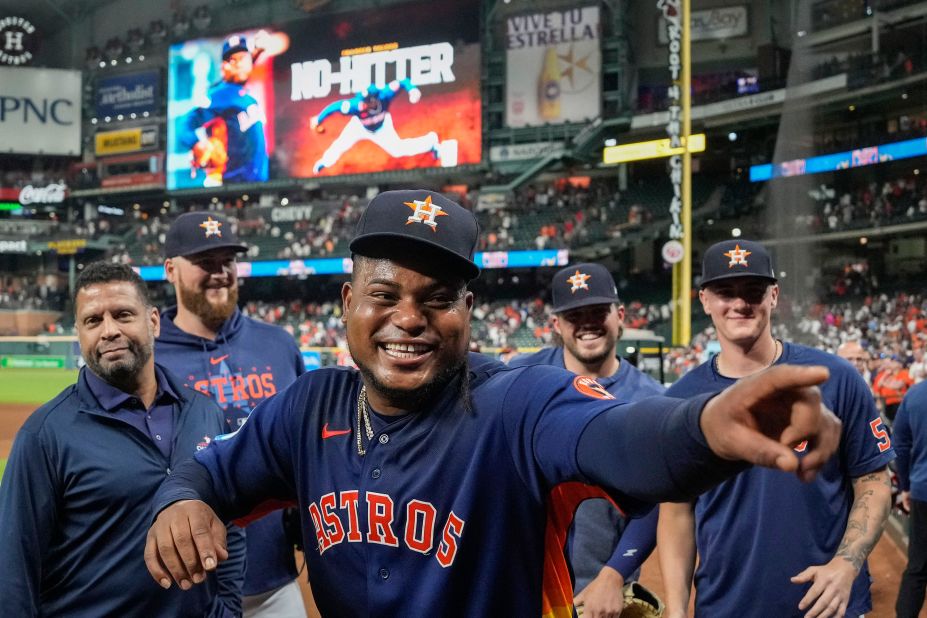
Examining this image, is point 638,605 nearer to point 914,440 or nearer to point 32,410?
point 914,440

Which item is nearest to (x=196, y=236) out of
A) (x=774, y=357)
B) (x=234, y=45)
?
(x=774, y=357)

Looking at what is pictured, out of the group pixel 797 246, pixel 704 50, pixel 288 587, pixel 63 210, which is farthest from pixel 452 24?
pixel 288 587

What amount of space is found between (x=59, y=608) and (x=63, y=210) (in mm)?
51774

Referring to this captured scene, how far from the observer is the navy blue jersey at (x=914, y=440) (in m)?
5.10

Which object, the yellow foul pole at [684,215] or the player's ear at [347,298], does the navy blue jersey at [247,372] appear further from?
the yellow foul pole at [684,215]

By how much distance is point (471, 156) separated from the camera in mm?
34219

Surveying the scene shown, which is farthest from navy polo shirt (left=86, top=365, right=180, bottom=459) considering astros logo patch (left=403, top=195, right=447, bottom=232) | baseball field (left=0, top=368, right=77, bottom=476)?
baseball field (left=0, top=368, right=77, bottom=476)

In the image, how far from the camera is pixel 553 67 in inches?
1323

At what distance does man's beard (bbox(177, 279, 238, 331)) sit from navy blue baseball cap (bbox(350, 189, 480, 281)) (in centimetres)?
230

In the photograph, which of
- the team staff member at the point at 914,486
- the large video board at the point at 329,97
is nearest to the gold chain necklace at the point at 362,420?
the team staff member at the point at 914,486

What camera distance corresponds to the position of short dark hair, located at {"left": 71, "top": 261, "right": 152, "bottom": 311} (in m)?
2.94

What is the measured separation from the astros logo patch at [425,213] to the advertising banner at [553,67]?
32.4 meters

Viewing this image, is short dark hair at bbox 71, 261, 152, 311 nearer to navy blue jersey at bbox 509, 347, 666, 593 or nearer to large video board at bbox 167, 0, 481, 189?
navy blue jersey at bbox 509, 347, 666, 593

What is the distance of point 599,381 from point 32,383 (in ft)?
69.0
